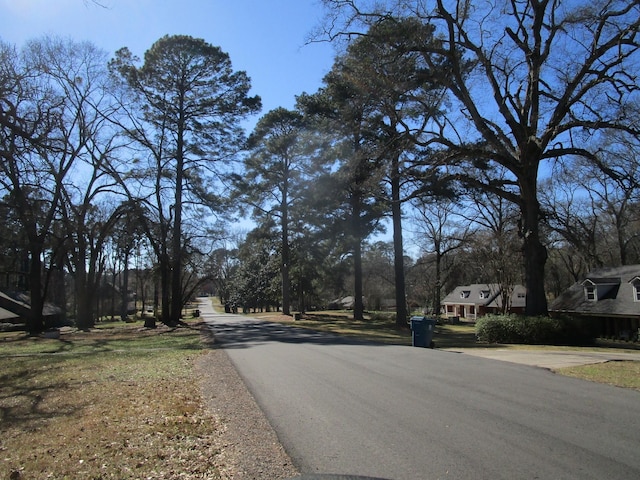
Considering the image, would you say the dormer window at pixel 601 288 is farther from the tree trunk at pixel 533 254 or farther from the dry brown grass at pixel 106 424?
the dry brown grass at pixel 106 424

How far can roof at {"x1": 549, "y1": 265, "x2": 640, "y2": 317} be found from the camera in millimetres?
30453

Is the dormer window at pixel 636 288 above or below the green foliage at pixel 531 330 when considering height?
above

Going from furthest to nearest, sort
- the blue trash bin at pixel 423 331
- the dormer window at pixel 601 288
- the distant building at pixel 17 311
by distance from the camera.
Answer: the distant building at pixel 17 311
the dormer window at pixel 601 288
the blue trash bin at pixel 423 331

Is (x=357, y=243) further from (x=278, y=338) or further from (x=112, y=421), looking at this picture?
(x=112, y=421)

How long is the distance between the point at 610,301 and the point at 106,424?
33751 mm

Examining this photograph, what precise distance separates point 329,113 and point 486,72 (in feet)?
41.3

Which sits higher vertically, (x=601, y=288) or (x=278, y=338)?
(x=601, y=288)

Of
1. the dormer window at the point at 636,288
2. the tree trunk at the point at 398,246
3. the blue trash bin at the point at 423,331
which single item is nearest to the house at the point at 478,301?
the dormer window at the point at 636,288

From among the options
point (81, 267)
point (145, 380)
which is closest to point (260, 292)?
point (81, 267)

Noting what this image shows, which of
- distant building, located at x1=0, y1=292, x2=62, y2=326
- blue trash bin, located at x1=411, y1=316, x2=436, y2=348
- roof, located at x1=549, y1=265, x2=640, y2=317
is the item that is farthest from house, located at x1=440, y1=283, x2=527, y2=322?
distant building, located at x1=0, y1=292, x2=62, y2=326

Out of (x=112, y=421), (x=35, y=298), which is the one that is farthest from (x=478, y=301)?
(x=112, y=421)

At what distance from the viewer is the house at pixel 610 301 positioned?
1182 inches

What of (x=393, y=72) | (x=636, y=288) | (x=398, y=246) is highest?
(x=393, y=72)

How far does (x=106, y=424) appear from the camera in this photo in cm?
639
